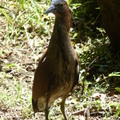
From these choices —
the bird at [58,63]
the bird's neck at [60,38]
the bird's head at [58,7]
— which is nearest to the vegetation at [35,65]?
the bird at [58,63]

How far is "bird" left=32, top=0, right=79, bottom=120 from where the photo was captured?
3.08m

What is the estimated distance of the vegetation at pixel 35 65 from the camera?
4.14m

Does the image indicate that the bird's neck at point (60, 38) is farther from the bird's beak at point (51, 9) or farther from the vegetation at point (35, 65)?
the vegetation at point (35, 65)

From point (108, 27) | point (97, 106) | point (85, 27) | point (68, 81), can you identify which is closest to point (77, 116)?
point (97, 106)

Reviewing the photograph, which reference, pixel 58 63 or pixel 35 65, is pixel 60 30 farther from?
pixel 35 65

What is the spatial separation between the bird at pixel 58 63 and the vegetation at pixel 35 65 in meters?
0.63

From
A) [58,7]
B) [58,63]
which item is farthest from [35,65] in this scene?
[58,7]

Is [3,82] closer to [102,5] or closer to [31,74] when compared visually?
[31,74]

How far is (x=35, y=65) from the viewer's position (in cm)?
500

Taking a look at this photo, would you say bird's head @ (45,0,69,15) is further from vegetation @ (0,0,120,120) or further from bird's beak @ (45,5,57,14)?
vegetation @ (0,0,120,120)

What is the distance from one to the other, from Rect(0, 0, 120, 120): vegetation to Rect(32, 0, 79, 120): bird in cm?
63

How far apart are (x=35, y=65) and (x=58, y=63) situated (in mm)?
1878

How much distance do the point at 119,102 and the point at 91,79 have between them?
1.99 feet

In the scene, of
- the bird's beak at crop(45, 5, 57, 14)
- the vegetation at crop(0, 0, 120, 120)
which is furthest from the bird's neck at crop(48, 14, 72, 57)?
the vegetation at crop(0, 0, 120, 120)
